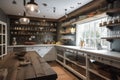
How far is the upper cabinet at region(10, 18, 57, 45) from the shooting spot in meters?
5.77

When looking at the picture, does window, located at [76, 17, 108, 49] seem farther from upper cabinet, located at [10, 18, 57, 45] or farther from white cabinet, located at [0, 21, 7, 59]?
white cabinet, located at [0, 21, 7, 59]

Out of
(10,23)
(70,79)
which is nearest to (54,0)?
(70,79)

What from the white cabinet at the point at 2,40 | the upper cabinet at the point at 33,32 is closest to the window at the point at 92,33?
the upper cabinet at the point at 33,32

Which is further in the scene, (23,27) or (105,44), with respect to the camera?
(23,27)

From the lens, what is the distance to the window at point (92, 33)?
3.40m

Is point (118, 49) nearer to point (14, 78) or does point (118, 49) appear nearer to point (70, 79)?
point (70, 79)

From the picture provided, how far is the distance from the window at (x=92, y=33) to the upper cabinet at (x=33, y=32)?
2301mm

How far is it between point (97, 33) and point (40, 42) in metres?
3.66

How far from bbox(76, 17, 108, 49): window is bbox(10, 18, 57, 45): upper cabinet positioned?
2301 millimetres

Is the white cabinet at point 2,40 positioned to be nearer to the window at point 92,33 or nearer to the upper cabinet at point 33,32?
the upper cabinet at point 33,32

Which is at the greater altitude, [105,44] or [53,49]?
[105,44]

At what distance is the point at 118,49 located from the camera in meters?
2.63

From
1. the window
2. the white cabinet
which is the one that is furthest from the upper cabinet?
the window

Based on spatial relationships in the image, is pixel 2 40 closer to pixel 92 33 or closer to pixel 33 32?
pixel 33 32
